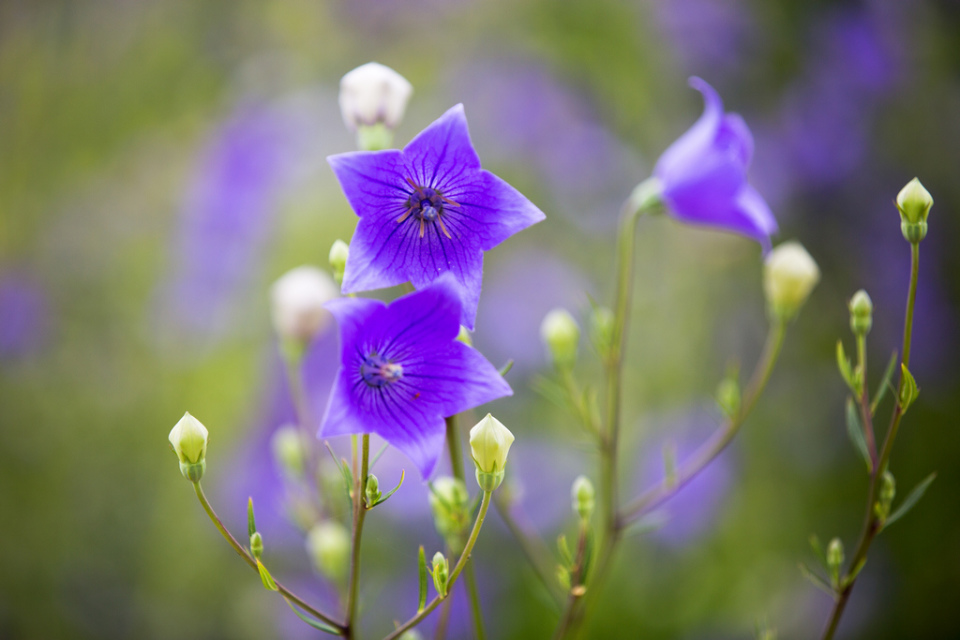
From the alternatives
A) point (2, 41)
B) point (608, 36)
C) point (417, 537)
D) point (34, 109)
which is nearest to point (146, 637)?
point (417, 537)

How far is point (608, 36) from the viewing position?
125 centimetres

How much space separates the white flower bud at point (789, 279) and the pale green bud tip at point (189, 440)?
46 cm

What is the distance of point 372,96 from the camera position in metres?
0.44

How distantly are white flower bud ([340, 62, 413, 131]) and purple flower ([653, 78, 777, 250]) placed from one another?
226 mm

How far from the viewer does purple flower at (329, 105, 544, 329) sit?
38cm

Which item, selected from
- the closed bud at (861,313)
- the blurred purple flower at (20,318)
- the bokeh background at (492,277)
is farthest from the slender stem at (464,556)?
the blurred purple flower at (20,318)

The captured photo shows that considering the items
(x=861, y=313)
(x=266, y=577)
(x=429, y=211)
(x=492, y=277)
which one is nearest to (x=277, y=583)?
(x=266, y=577)

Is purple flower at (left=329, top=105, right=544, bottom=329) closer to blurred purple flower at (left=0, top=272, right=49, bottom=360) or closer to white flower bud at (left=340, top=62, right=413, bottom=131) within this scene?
white flower bud at (left=340, top=62, right=413, bottom=131)

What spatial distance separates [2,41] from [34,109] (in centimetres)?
12

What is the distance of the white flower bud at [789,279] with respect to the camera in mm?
529

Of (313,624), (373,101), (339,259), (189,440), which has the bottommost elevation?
(313,624)

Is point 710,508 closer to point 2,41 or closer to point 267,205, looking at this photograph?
point 267,205

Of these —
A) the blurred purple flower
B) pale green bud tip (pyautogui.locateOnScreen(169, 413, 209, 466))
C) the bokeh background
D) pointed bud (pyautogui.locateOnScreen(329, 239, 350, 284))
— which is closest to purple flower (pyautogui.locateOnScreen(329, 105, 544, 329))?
pointed bud (pyautogui.locateOnScreen(329, 239, 350, 284))

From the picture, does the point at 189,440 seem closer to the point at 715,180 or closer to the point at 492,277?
the point at 715,180
